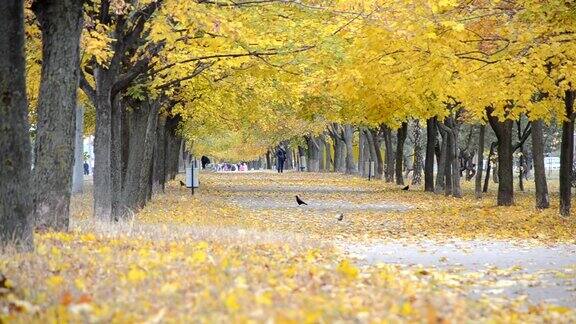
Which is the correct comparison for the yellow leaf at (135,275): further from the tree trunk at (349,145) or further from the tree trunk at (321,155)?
the tree trunk at (321,155)

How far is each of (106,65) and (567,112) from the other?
13.2m

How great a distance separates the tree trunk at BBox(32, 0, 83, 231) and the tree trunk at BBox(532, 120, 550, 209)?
1750cm

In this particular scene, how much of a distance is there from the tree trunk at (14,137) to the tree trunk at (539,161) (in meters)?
19.6

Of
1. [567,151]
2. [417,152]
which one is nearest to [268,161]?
[417,152]

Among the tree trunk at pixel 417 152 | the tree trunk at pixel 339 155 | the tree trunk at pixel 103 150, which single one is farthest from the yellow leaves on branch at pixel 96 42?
the tree trunk at pixel 339 155

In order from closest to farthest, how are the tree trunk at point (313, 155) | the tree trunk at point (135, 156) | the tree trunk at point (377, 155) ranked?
the tree trunk at point (135, 156), the tree trunk at point (377, 155), the tree trunk at point (313, 155)

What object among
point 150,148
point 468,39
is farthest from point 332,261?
point 150,148

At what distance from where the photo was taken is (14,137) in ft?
38.9

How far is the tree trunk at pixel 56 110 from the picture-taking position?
14.0m

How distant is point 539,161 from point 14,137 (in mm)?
20351

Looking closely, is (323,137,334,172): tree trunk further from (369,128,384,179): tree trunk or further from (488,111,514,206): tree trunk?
(488,111,514,206): tree trunk

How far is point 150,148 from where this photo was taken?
29.8 m

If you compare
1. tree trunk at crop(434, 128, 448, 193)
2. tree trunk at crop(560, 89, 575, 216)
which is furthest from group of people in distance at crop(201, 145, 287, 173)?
tree trunk at crop(560, 89, 575, 216)

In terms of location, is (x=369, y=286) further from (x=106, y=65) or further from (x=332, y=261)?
(x=106, y=65)
